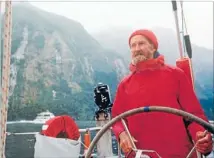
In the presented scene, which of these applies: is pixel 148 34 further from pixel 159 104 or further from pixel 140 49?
pixel 159 104

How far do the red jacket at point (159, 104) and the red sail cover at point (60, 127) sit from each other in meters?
0.97

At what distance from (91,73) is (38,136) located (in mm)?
64246

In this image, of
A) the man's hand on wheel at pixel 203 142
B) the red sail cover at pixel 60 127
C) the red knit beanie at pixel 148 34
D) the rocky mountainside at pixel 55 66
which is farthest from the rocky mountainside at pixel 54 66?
the man's hand on wheel at pixel 203 142

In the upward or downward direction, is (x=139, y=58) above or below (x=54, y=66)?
below

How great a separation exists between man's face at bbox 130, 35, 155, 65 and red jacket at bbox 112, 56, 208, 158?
0.04 m

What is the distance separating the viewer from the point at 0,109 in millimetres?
1858

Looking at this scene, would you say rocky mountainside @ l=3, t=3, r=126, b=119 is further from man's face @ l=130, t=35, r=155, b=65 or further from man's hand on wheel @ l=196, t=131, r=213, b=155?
man's hand on wheel @ l=196, t=131, r=213, b=155

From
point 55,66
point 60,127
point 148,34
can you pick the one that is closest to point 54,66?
point 55,66

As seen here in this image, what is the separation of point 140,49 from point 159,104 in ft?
0.97

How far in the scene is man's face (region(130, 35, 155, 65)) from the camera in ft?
5.93

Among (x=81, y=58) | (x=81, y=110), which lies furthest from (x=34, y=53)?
(x=81, y=110)

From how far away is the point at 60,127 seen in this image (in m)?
2.73

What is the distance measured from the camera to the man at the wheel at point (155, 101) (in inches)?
65.9

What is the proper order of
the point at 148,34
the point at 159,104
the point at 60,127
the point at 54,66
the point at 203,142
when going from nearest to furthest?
the point at 203,142, the point at 159,104, the point at 148,34, the point at 60,127, the point at 54,66
